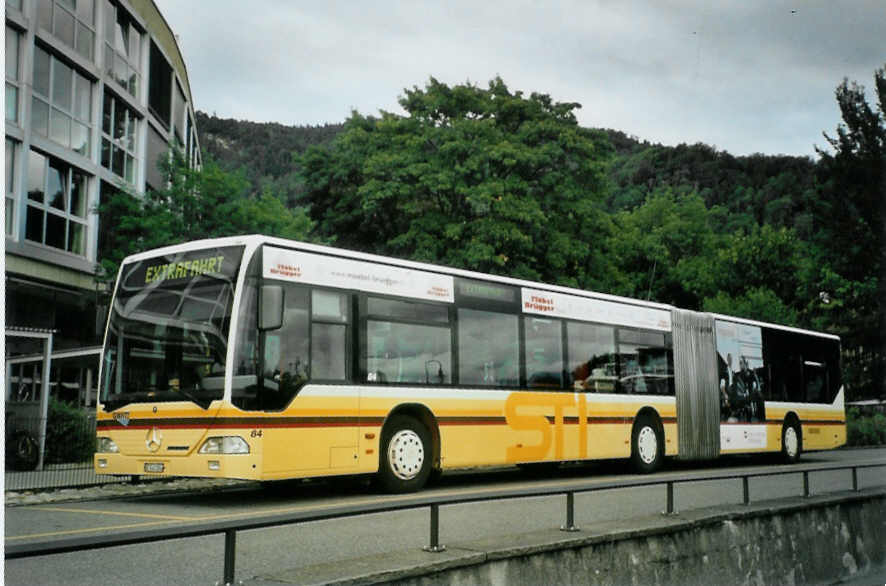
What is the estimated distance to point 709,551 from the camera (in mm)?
8844

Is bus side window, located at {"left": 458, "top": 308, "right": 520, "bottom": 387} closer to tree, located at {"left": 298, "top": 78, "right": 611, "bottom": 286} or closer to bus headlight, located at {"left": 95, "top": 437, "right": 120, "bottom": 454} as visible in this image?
bus headlight, located at {"left": 95, "top": 437, "right": 120, "bottom": 454}

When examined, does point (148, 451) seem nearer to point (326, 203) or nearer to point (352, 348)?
point (352, 348)

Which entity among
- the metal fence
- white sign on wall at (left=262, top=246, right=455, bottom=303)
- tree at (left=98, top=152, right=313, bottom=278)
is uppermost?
tree at (left=98, top=152, right=313, bottom=278)

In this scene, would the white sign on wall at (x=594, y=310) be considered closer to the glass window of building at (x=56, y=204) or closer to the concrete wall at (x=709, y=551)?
the concrete wall at (x=709, y=551)

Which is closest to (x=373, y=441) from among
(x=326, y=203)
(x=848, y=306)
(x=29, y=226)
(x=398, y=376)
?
(x=398, y=376)

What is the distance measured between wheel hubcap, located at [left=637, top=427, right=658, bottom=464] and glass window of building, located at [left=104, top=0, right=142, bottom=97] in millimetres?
18442

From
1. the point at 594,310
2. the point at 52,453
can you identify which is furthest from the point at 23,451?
the point at 594,310

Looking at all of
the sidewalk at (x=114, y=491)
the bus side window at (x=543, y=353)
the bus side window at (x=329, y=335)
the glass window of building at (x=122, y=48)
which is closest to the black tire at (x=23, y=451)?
the sidewalk at (x=114, y=491)

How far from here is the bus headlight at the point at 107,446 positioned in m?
11.8

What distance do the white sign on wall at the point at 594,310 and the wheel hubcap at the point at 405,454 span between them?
345cm

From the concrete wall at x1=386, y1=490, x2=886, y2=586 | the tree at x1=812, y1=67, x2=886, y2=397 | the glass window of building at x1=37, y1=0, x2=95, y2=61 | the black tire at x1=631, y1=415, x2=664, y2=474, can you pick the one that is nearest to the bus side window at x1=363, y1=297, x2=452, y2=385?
the concrete wall at x1=386, y1=490, x2=886, y2=586

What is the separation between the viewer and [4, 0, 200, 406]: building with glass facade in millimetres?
21484

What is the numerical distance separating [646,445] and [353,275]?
8018 mm

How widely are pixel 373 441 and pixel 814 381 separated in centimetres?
1469
